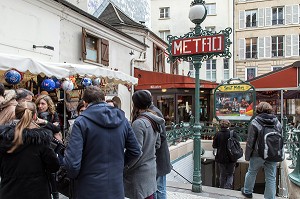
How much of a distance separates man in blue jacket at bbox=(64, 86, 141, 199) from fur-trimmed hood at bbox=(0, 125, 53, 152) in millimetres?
310

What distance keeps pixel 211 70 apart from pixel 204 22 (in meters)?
4.74

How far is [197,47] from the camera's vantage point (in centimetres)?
514

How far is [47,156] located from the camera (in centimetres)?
252

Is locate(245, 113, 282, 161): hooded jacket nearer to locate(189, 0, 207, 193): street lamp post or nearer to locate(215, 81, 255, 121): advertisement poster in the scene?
locate(189, 0, 207, 193): street lamp post

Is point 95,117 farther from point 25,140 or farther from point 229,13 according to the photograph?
point 229,13

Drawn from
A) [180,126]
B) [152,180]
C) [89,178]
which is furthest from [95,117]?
[180,126]

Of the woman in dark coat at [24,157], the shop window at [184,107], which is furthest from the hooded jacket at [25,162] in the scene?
the shop window at [184,107]

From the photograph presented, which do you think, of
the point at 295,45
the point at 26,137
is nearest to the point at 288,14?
the point at 295,45

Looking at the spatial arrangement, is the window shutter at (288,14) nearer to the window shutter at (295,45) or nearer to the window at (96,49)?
the window shutter at (295,45)

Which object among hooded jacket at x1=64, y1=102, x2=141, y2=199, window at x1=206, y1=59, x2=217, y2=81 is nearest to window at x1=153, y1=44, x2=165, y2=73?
window at x1=206, y1=59, x2=217, y2=81

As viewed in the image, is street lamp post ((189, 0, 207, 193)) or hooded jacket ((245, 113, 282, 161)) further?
street lamp post ((189, 0, 207, 193))

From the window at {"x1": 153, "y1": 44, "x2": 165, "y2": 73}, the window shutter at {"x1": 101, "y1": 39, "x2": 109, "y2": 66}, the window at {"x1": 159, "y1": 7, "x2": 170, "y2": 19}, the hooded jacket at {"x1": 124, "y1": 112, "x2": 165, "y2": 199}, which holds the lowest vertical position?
the hooded jacket at {"x1": 124, "y1": 112, "x2": 165, "y2": 199}

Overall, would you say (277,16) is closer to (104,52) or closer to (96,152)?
(104,52)

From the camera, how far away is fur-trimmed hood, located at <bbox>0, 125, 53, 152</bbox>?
2.38m
